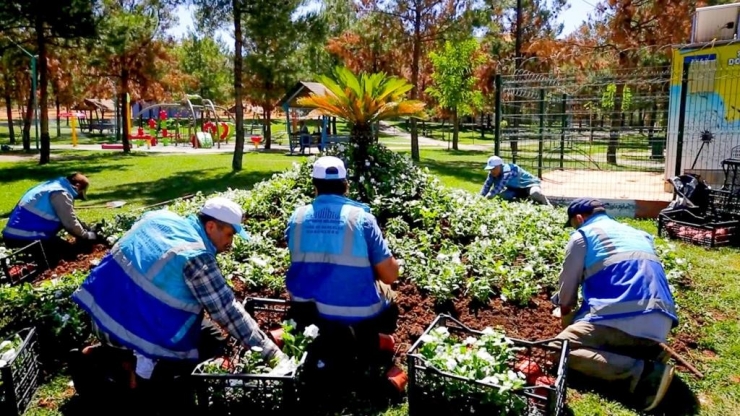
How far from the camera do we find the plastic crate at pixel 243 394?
133 inches

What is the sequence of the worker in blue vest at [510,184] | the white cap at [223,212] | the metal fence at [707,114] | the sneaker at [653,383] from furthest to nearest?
the metal fence at [707,114] → the worker in blue vest at [510,184] → the sneaker at [653,383] → the white cap at [223,212]

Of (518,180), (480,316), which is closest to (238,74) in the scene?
(518,180)

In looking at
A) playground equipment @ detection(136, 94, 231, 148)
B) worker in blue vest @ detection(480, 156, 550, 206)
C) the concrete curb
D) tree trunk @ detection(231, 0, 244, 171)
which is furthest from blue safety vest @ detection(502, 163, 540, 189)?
playground equipment @ detection(136, 94, 231, 148)

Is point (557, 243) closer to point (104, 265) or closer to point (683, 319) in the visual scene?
point (683, 319)

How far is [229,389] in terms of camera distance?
3.46 metres

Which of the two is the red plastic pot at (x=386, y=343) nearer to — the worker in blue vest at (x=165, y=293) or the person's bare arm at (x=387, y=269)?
the person's bare arm at (x=387, y=269)

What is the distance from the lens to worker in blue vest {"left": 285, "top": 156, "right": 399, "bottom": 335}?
12.9ft

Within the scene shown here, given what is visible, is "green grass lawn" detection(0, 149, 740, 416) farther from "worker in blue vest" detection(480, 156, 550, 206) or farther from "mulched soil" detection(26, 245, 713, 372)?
"worker in blue vest" detection(480, 156, 550, 206)

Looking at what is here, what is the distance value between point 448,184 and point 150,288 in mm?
11915

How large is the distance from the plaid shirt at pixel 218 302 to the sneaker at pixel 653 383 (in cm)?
245

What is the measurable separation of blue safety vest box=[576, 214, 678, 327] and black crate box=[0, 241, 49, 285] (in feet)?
18.1

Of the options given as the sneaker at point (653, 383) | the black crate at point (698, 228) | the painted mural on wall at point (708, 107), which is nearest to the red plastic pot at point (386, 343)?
the sneaker at point (653, 383)

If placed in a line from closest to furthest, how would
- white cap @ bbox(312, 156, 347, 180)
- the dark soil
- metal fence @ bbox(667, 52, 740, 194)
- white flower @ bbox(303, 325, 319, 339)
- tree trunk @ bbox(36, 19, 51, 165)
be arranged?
white flower @ bbox(303, 325, 319, 339) → white cap @ bbox(312, 156, 347, 180) → the dark soil → metal fence @ bbox(667, 52, 740, 194) → tree trunk @ bbox(36, 19, 51, 165)

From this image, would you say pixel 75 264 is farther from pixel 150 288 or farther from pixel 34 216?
pixel 150 288
